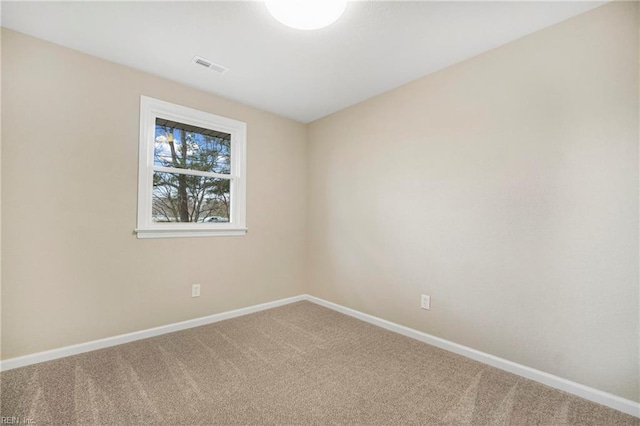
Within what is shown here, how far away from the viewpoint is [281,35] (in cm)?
205

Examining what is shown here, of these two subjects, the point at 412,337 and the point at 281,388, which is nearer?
the point at 281,388

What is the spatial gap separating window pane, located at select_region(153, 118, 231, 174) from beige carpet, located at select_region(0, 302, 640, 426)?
5.56ft

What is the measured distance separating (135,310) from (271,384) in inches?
58.8

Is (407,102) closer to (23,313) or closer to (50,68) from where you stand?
(50,68)

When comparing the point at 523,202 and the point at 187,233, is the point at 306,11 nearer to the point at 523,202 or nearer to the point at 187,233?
the point at 523,202

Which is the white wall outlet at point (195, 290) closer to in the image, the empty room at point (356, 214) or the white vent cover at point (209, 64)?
the empty room at point (356, 214)

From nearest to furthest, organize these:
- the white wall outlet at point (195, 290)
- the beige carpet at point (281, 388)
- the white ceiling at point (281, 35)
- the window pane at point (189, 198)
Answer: the beige carpet at point (281, 388)
the white ceiling at point (281, 35)
the window pane at point (189, 198)
the white wall outlet at point (195, 290)

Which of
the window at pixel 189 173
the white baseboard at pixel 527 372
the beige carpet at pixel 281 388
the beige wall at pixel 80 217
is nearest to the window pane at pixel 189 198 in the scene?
the window at pixel 189 173

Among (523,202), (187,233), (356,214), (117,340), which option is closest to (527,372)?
(523,202)

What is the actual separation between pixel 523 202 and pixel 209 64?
8.96 feet

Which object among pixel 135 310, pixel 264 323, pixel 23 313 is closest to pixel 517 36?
pixel 264 323

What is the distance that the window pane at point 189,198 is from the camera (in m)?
2.73

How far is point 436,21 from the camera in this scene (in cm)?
→ 189

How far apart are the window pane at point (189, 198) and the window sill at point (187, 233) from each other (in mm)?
124
